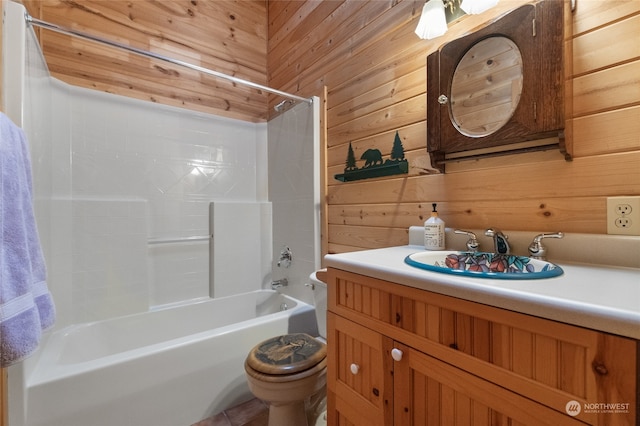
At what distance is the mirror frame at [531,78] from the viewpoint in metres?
0.86

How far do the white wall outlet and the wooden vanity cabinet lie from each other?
522mm

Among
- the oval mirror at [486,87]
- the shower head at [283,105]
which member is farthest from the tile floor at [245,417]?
the shower head at [283,105]

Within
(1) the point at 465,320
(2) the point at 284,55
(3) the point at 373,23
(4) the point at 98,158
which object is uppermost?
(2) the point at 284,55

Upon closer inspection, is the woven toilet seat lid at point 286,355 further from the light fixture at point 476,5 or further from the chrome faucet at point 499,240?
the light fixture at point 476,5

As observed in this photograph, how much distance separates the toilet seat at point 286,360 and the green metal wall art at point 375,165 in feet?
3.05

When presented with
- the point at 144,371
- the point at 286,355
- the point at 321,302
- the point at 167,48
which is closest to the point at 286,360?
the point at 286,355

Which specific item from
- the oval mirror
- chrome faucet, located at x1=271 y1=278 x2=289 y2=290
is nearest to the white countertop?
the oval mirror

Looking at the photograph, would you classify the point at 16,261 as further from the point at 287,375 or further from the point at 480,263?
the point at 480,263

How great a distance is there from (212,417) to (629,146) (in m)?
2.07

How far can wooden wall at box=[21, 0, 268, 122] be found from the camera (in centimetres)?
183

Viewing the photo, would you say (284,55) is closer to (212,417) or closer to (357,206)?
(357,206)

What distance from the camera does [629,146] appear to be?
79 centimetres

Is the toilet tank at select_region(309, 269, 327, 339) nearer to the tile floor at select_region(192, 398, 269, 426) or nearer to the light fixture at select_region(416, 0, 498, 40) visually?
the tile floor at select_region(192, 398, 269, 426)

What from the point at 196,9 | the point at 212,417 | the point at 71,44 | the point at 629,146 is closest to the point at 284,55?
the point at 196,9
